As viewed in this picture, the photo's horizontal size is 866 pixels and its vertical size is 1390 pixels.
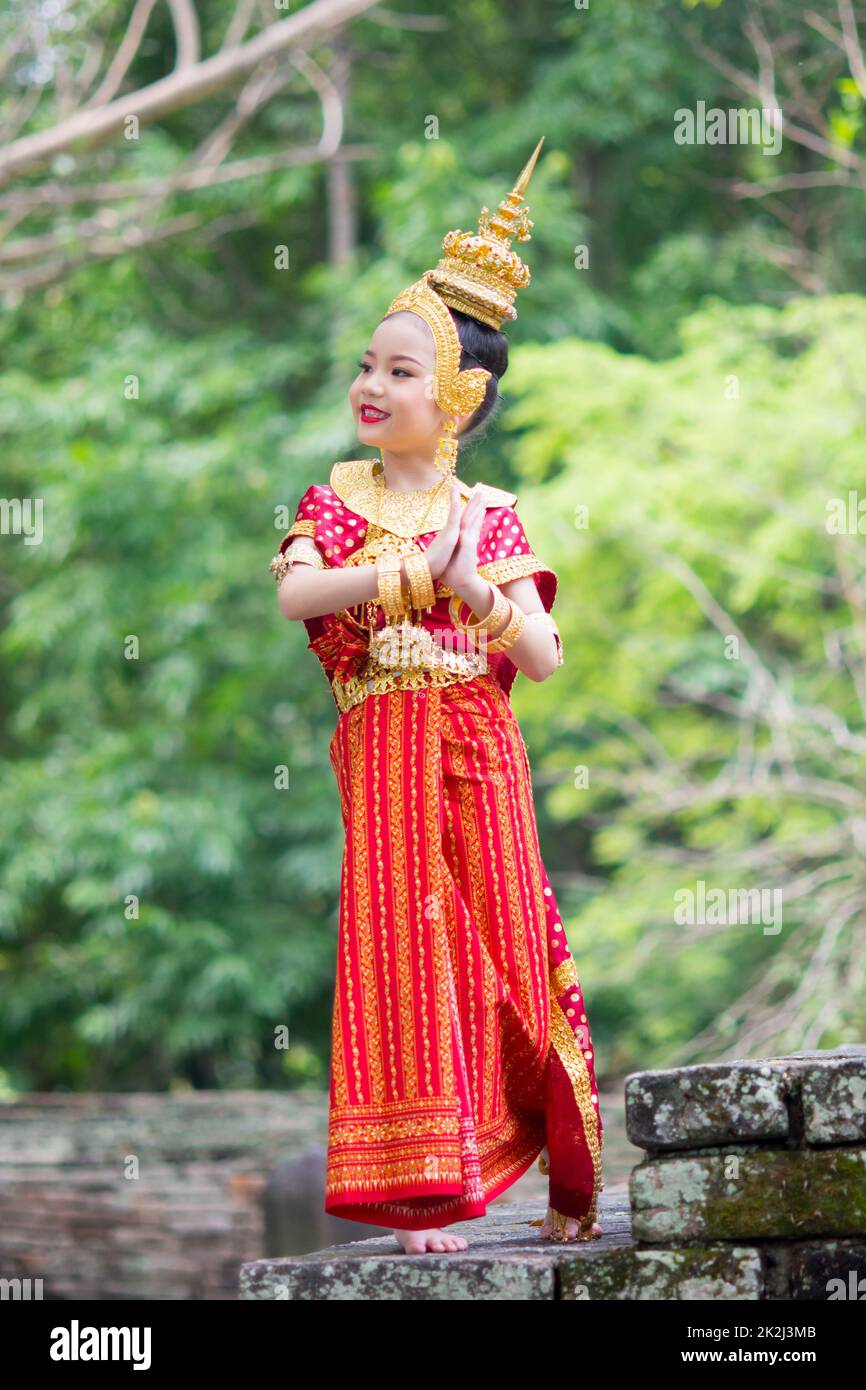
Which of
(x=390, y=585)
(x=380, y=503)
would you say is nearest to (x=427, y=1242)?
(x=390, y=585)

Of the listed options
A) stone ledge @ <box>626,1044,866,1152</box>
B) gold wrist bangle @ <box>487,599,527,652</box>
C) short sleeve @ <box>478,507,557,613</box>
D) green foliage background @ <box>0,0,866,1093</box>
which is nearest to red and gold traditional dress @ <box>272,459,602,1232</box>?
short sleeve @ <box>478,507,557,613</box>

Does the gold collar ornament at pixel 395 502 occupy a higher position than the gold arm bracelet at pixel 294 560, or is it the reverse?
the gold collar ornament at pixel 395 502

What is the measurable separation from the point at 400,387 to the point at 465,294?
21 cm

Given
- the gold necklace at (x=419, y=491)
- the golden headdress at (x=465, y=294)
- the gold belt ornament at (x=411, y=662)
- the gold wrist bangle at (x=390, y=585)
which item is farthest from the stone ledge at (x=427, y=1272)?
the golden headdress at (x=465, y=294)

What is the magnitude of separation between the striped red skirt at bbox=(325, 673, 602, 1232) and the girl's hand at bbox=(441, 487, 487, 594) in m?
0.25

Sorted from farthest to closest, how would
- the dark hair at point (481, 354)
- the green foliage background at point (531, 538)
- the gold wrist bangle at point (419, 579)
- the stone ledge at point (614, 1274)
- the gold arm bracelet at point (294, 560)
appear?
the green foliage background at point (531, 538) → the dark hair at point (481, 354) → the gold arm bracelet at point (294, 560) → the gold wrist bangle at point (419, 579) → the stone ledge at point (614, 1274)

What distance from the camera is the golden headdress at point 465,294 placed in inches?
115

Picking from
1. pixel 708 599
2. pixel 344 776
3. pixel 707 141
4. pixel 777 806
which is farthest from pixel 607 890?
pixel 344 776

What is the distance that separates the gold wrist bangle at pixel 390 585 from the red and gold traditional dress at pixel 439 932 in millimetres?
144

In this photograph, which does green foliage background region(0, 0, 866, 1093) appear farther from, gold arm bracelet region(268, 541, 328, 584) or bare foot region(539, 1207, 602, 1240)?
gold arm bracelet region(268, 541, 328, 584)

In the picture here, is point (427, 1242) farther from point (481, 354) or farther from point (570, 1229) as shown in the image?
point (481, 354)

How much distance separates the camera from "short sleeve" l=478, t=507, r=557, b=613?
9.57 feet

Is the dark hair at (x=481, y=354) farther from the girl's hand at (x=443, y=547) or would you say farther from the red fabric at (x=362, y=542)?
the girl's hand at (x=443, y=547)
